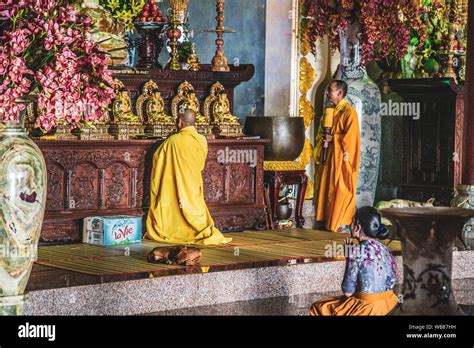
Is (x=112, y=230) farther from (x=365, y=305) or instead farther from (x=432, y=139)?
(x=432, y=139)

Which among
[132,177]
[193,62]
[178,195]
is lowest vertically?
[178,195]

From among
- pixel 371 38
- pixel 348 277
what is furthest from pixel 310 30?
pixel 348 277

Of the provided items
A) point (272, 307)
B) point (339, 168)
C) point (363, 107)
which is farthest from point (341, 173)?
point (272, 307)

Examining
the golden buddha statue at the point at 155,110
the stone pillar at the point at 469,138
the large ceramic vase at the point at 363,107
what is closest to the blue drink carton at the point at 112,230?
the golden buddha statue at the point at 155,110

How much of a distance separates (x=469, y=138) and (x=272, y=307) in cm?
295

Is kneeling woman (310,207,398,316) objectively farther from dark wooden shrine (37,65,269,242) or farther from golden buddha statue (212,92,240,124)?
golden buddha statue (212,92,240,124)

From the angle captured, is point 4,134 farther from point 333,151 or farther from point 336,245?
point 333,151

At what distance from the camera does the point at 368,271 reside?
6293 millimetres

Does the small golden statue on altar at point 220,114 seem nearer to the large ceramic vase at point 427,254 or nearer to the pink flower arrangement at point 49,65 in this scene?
the large ceramic vase at point 427,254

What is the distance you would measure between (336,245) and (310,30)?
327 cm

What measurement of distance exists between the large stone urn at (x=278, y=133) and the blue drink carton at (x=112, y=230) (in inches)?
81.7

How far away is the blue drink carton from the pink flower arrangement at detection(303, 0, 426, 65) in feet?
10.9

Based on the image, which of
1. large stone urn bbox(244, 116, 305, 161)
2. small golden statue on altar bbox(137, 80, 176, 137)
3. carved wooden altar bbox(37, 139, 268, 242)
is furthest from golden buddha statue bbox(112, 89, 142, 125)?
large stone urn bbox(244, 116, 305, 161)

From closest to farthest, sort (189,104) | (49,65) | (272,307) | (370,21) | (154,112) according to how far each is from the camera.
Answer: (49,65) → (272,307) → (154,112) → (189,104) → (370,21)
